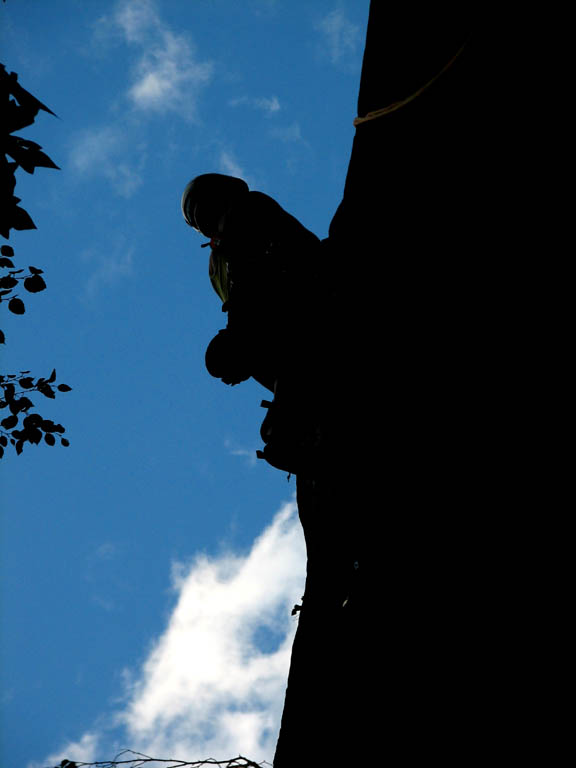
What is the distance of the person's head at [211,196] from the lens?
5.97 meters

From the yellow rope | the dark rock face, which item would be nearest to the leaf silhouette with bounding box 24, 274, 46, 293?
the dark rock face

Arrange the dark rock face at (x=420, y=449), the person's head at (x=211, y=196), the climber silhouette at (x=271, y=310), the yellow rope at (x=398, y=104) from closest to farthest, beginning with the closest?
the dark rock face at (x=420, y=449), the yellow rope at (x=398, y=104), the climber silhouette at (x=271, y=310), the person's head at (x=211, y=196)

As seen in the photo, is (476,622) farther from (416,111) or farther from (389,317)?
(416,111)

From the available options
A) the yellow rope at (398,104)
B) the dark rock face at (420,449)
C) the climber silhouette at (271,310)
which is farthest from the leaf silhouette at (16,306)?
the yellow rope at (398,104)

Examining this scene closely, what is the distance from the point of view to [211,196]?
600cm

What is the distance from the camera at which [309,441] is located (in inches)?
139

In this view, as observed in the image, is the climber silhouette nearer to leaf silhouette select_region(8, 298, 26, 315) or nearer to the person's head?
the person's head

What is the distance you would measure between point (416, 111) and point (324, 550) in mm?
2361

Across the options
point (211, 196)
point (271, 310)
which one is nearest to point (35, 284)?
point (211, 196)

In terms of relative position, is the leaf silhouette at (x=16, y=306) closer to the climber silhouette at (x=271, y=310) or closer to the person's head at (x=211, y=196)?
the climber silhouette at (x=271, y=310)

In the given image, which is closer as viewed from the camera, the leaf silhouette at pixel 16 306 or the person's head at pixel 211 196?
the leaf silhouette at pixel 16 306

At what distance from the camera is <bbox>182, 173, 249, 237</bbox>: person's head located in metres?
5.97

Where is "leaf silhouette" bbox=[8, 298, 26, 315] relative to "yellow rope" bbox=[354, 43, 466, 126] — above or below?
above

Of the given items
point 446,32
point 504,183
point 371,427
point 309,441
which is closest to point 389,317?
point 371,427
